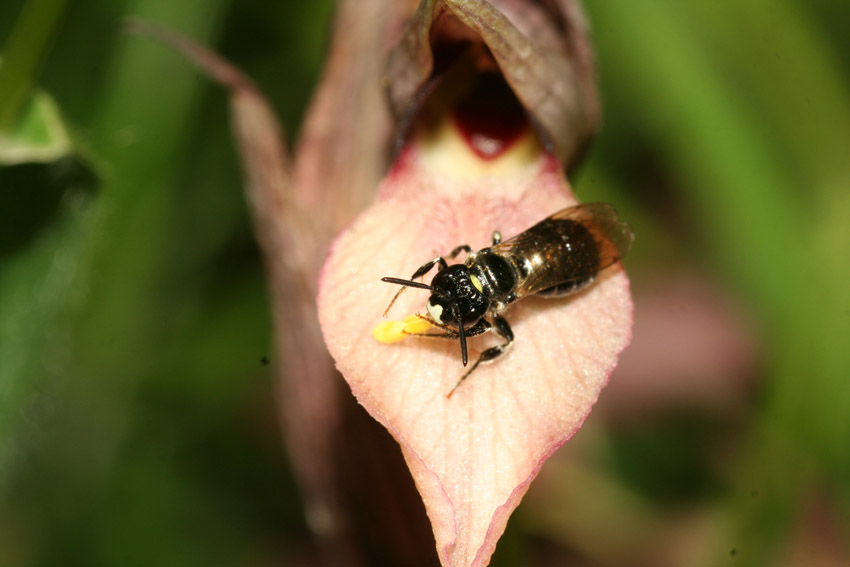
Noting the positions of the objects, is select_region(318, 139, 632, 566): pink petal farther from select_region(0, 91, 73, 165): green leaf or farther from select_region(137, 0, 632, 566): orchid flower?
select_region(0, 91, 73, 165): green leaf

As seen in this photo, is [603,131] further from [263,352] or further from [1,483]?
[1,483]

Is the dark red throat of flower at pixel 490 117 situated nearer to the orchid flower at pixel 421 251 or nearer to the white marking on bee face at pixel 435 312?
the orchid flower at pixel 421 251

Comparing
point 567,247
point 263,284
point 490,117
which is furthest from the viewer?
point 263,284

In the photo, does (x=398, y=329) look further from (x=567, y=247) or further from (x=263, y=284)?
(x=263, y=284)

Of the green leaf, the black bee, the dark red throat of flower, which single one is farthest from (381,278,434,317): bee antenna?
the green leaf

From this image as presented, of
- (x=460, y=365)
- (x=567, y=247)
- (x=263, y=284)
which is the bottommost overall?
(x=263, y=284)

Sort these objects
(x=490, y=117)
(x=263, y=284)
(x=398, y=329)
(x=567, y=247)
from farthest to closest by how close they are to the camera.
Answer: (x=263, y=284) → (x=490, y=117) → (x=567, y=247) → (x=398, y=329)

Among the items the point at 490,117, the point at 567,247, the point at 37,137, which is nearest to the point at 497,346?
the point at 567,247
